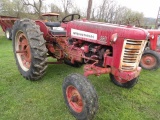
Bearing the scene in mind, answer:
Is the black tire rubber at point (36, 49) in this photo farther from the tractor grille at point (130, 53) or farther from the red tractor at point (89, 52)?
the tractor grille at point (130, 53)

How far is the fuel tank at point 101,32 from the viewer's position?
2396 mm

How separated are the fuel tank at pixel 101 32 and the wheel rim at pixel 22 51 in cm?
121

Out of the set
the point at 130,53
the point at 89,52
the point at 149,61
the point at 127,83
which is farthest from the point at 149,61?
the point at 130,53

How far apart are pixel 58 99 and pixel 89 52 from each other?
101cm

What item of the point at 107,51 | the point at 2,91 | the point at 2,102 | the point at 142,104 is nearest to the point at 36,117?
the point at 2,102

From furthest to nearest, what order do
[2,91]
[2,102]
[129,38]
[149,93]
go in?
[149,93]
[2,91]
[2,102]
[129,38]

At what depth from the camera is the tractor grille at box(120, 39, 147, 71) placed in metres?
2.44

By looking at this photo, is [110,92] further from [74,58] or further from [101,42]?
[101,42]

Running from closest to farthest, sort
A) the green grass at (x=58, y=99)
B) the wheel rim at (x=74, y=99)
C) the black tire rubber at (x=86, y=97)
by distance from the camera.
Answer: the black tire rubber at (x=86, y=97) < the wheel rim at (x=74, y=99) < the green grass at (x=58, y=99)

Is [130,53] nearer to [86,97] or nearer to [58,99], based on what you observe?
[86,97]

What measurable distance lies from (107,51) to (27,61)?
6.80ft

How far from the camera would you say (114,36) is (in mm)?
2439

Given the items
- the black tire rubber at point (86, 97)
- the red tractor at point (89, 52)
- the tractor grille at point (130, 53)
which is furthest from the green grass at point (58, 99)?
the tractor grille at point (130, 53)

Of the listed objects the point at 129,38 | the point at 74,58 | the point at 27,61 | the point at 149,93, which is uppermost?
the point at 129,38
